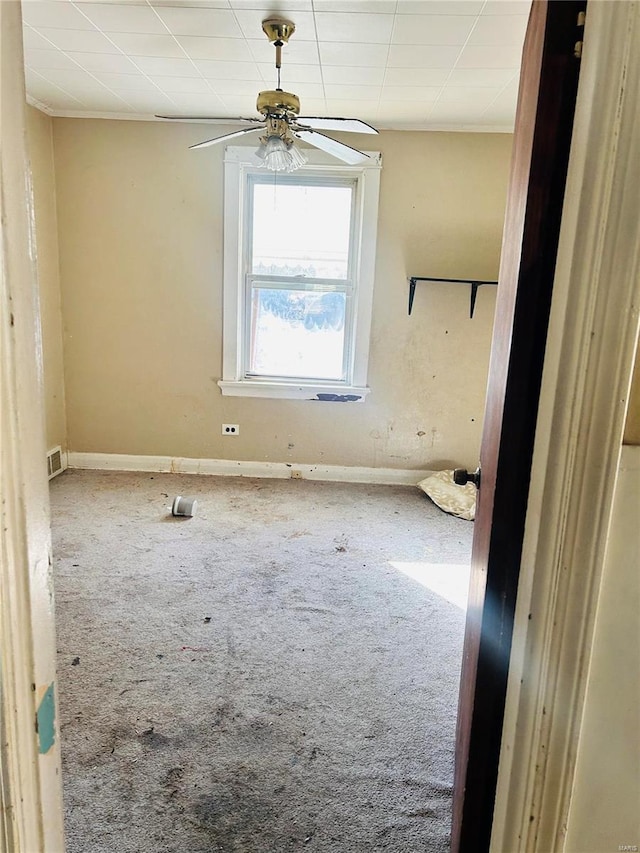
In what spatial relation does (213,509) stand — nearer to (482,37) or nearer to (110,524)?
(110,524)

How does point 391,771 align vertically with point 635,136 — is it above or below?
below

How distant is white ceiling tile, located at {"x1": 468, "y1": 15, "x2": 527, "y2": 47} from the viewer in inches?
82.1

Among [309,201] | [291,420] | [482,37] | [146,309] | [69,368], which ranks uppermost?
[482,37]

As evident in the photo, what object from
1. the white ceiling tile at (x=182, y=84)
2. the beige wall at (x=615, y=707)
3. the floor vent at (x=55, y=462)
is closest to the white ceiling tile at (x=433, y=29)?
the white ceiling tile at (x=182, y=84)

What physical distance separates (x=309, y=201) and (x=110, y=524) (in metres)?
2.48

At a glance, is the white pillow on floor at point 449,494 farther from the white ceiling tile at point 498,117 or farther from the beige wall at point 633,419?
the beige wall at point 633,419

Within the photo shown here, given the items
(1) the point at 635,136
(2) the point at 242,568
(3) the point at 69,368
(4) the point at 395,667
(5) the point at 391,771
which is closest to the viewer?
(1) the point at 635,136

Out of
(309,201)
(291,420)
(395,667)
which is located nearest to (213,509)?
(291,420)

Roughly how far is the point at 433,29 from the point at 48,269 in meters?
2.86

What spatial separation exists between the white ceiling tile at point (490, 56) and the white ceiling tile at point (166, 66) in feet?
4.21

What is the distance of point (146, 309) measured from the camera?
3973 millimetres

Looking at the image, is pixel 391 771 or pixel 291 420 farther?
pixel 291 420

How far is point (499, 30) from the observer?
2.18m

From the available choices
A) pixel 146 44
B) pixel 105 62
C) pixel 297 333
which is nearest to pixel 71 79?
pixel 105 62
